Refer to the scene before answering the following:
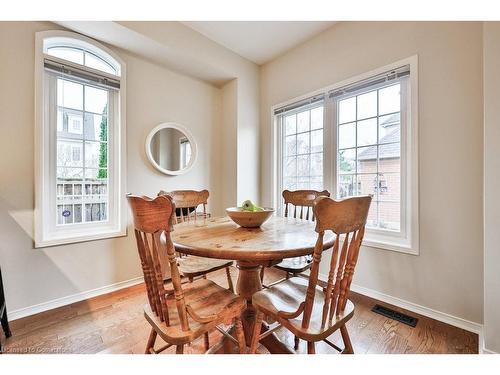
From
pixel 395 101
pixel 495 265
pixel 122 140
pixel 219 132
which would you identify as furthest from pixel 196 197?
pixel 495 265

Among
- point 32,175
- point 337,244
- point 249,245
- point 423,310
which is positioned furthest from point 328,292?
point 32,175

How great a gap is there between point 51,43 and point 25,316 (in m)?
2.30

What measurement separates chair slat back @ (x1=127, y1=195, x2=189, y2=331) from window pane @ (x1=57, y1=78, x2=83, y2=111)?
5.84 ft

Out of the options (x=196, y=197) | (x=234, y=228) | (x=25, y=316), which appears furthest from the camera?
(x=196, y=197)

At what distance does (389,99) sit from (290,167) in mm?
1269

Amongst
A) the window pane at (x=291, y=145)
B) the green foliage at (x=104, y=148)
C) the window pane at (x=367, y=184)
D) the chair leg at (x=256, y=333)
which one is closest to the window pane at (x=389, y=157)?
the window pane at (x=367, y=184)

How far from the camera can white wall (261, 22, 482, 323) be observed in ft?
5.20

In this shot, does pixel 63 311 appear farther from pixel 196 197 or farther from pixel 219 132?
pixel 219 132

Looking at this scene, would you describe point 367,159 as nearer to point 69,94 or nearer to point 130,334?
point 130,334

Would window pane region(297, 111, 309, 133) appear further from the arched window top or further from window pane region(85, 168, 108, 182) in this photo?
window pane region(85, 168, 108, 182)

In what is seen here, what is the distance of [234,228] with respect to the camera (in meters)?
1.50

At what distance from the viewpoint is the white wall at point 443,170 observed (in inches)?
62.4

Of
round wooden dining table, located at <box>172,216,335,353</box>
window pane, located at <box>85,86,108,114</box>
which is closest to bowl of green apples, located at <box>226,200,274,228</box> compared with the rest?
round wooden dining table, located at <box>172,216,335,353</box>

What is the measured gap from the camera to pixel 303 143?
2.77 metres
